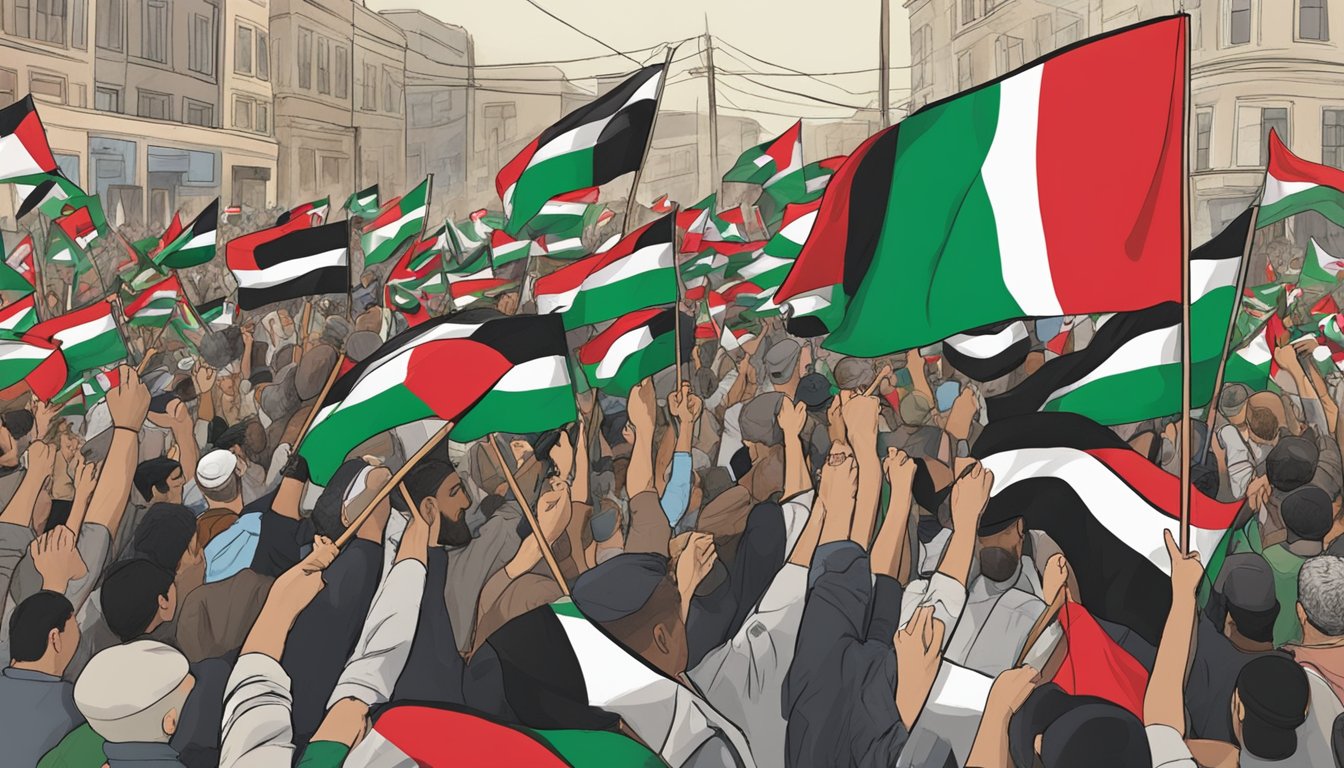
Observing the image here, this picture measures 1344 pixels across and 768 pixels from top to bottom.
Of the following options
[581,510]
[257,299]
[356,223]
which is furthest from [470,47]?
[581,510]

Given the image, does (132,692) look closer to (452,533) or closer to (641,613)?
(641,613)

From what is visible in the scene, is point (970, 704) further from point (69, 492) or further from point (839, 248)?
point (69, 492)

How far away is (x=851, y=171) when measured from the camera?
4211mm

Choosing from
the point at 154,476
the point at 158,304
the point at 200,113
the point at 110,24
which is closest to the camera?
the point at 154,476

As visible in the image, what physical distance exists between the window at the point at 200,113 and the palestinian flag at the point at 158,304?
110 feet

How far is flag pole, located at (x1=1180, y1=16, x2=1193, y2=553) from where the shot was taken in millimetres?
2963

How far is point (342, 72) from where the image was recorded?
4975 centimetres

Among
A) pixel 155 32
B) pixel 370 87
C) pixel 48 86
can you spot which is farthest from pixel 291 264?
pixel 370 87

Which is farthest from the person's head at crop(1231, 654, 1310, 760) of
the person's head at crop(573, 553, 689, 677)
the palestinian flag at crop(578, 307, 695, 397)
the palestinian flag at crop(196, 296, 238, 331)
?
the palestinian flag at crop(196, 296, 238, 331)

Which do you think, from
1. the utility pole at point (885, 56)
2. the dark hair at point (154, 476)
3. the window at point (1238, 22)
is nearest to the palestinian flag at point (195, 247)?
the dark hair at point (154, 476)

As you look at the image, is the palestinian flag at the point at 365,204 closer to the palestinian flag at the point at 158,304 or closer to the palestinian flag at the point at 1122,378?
the palestinian flag at the point at 158,304

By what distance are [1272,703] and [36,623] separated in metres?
3.49

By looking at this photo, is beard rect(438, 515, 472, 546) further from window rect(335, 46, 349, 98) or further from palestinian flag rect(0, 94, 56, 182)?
window rect(335, 46, 349, 98)

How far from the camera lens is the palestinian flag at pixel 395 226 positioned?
1001cm
